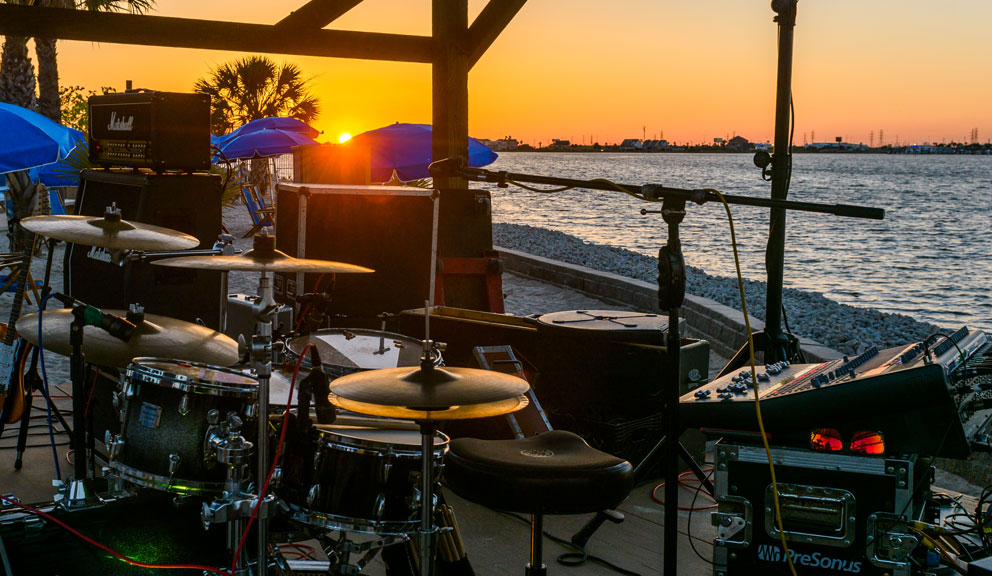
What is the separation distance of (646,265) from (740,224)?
1128 inches

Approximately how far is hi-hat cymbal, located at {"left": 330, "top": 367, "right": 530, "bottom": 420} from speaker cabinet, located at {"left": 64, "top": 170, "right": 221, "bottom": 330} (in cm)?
274

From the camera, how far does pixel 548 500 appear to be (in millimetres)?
2506

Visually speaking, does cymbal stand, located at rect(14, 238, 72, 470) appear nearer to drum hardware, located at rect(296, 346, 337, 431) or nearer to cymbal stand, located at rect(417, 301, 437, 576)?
drum hardware, located at rect(296, 346, 337, 431)

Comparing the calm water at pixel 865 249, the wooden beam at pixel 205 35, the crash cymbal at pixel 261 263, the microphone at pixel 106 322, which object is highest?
the wooden beam at pixel 205 35

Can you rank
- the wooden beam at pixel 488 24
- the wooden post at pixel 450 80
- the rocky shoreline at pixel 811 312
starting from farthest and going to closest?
1. the rocky shoreline at pixel 811 312
2. the wooden post at pixel 450 80
3. the wooden beam at pixel 488 24

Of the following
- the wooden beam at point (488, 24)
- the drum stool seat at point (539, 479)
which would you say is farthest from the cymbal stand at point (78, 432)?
the wooden beam at point (488, 24)

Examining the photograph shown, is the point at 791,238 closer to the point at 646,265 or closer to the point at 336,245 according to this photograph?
the point at 646,265

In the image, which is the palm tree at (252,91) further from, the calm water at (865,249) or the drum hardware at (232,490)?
the drum hardware at (232,490)

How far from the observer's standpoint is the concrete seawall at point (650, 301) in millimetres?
7465

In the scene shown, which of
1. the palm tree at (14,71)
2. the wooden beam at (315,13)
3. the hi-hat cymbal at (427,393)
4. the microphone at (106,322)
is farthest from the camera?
the palm tree at (14,71)

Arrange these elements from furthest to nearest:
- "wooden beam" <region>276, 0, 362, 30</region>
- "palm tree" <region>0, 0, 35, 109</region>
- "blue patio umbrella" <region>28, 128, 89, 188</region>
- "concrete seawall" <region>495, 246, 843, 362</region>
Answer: "palm tree" <region>0, 0, 35, 109</region> < "blue patio umbrella" <region>28, 128, 89, 188</region> < "concrete seawall" <region>495, 246, 843, 362</region> < "wooden beam" <region>276, 0, 362, 30</region>

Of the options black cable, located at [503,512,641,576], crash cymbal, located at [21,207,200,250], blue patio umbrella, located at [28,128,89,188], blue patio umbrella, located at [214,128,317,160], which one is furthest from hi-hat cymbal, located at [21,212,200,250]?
blue patio umbrella, located at [214,128,317,160]

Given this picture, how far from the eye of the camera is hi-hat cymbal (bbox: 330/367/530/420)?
93.5 inches

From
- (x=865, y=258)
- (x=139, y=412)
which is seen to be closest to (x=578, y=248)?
(x=865, y=258)
